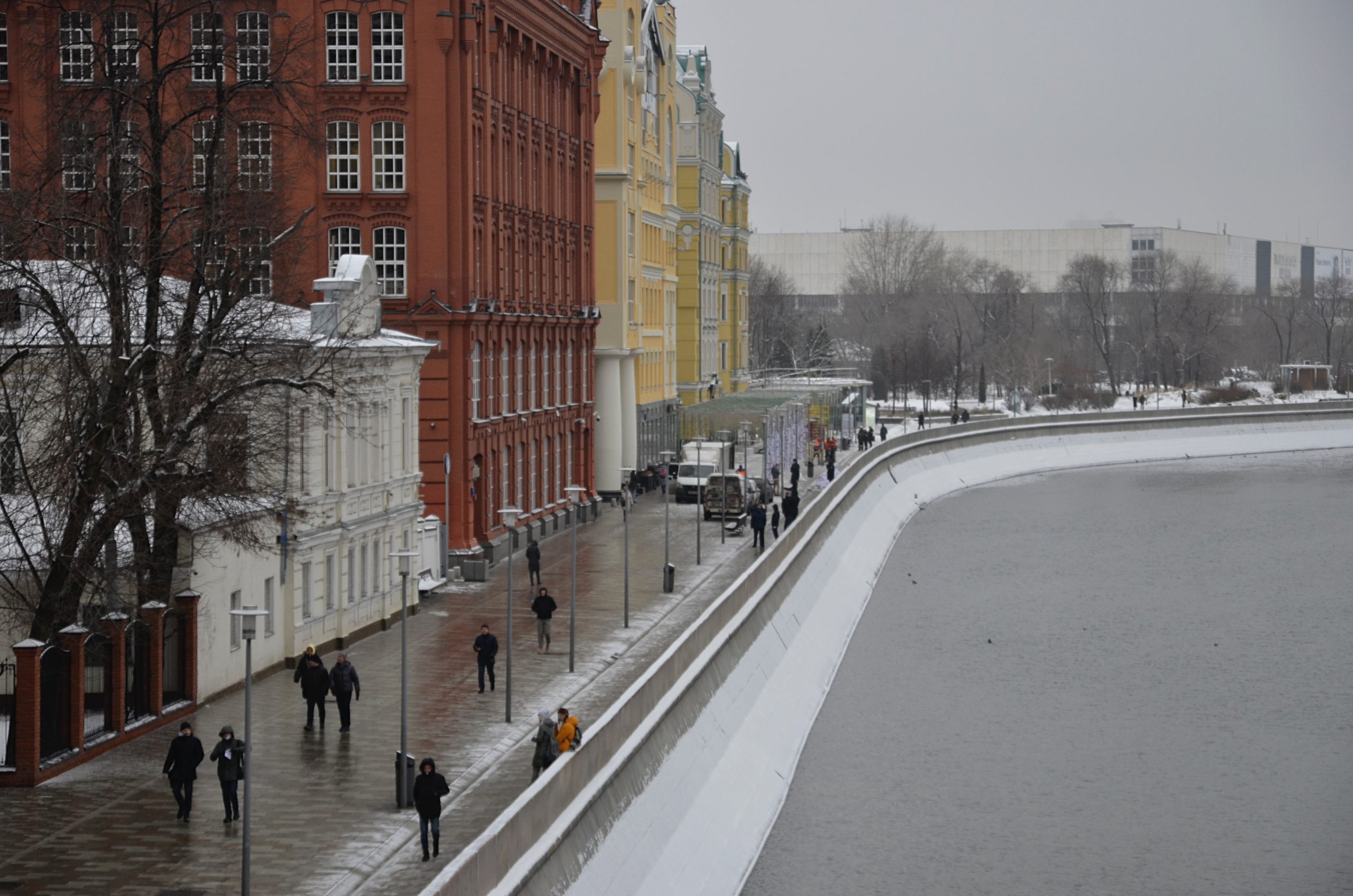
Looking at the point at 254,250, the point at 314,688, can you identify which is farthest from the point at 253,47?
the point at 314,688

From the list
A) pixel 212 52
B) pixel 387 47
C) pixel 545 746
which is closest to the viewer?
pixel 545 746

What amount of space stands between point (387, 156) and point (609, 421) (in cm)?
2124

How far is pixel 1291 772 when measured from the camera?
3169cm

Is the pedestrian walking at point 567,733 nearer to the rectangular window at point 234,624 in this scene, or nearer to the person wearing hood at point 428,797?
the person wearing hood at point 428,797

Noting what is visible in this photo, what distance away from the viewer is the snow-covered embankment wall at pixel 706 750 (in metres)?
17.2

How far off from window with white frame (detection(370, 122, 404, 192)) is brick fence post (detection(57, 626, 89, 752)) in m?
21.6

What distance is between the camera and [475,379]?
45875 millimetres

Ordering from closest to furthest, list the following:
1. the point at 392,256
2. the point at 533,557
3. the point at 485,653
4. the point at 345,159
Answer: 1. the point at 485,653
2. the point at 533,557
3. the point at 345,159
4. the point at 392,256

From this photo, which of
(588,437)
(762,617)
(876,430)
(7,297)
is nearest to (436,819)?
(7,297)

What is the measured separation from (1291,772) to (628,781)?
49.8 feet

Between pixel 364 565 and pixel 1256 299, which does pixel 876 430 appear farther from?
pixel 1256 299

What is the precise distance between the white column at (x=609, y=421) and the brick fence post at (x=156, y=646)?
37.2 metres

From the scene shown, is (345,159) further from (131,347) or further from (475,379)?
(131,347)

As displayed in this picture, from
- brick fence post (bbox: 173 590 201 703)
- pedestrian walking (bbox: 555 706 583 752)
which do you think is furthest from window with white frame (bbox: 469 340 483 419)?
pedestrian walking (bbox: 555 706 583 752)
